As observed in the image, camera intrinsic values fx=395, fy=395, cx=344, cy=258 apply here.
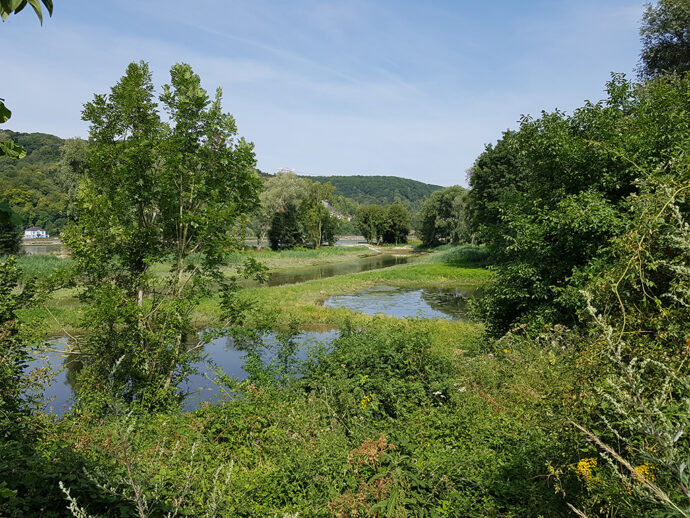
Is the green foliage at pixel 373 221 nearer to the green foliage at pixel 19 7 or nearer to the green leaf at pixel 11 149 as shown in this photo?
the green leaf at pixel 11 149

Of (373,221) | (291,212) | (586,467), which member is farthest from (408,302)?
(373,221)

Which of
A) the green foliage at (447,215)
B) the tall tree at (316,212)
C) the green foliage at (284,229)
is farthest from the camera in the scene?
the tall tree at (316,212)

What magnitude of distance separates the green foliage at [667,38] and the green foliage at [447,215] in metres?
39.1

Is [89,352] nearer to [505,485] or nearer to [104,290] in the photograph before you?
[104,290]

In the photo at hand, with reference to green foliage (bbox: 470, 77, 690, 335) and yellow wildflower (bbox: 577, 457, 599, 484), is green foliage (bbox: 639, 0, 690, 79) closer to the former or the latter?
green foliage (bbox: 470, 77, 690, 335)

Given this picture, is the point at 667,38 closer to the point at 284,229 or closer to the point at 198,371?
the point at 198,371

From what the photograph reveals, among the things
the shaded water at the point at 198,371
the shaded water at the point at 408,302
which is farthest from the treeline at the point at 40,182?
the shaded water at the point at 198,371

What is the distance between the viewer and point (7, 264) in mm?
Result: 6480

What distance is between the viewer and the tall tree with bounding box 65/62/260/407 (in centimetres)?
816

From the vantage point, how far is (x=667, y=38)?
26000 mm

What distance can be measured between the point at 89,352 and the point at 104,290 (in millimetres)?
1864

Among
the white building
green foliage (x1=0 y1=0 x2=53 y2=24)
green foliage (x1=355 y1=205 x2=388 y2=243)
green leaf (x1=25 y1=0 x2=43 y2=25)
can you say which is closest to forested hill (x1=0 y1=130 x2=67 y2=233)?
the white building

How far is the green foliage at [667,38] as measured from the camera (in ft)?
78.7

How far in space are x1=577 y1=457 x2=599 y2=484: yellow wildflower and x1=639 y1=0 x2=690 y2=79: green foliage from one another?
95.6 ft
